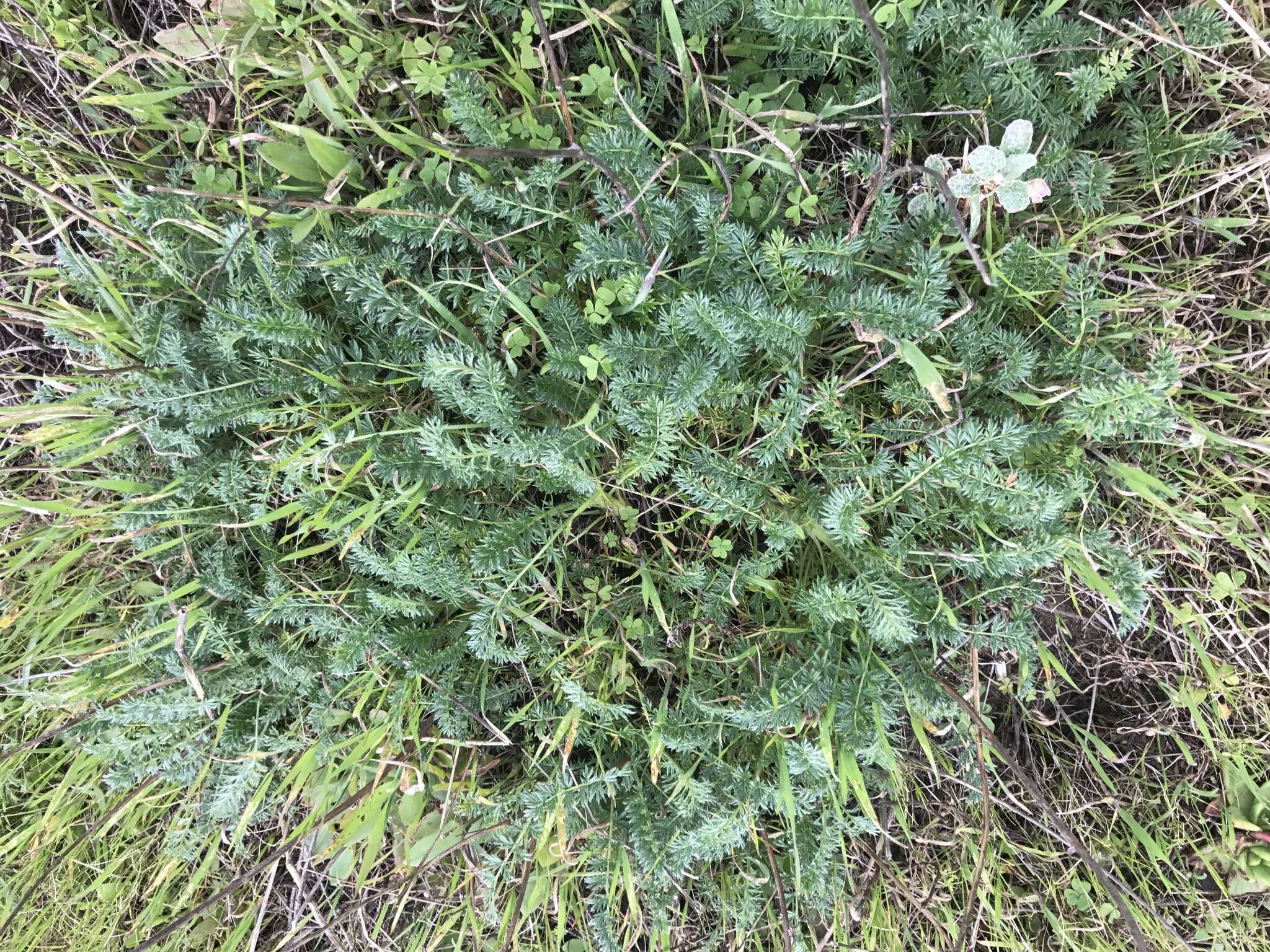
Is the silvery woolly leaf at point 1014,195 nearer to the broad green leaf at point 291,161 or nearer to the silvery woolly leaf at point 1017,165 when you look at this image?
the silvery woolly leaf at point 1017,165

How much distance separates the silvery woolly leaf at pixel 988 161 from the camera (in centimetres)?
162

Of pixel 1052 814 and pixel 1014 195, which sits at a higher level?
pixel 1014 195

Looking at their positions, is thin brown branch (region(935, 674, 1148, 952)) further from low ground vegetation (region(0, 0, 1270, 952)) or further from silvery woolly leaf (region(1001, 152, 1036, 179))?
silvery woolly leaf (region(1001, 152, 1036, 179))

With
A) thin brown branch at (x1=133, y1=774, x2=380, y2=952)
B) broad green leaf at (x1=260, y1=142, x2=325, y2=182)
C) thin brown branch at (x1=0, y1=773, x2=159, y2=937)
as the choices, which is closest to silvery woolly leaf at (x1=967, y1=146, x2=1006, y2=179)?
broad green leaf at (x1=260, y1=142, x2=325, y2=182)

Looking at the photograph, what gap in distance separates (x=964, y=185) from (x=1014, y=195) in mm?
113

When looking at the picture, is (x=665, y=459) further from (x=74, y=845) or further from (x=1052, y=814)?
(x=74, y=845)

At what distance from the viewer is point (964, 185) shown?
1675mm

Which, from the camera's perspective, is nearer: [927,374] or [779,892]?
[927,374]

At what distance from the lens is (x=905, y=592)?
1.73 m

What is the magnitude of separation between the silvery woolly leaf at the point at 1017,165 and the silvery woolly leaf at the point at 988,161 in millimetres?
11

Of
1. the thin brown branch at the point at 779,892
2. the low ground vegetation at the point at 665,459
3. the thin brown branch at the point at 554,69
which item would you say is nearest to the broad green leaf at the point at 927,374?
the low ground vegetation at the point at 665,459

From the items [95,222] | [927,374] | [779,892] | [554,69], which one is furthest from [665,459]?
[95,222]

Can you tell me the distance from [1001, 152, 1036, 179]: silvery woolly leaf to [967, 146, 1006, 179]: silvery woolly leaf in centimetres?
1

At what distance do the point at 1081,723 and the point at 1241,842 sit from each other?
0.52 m
